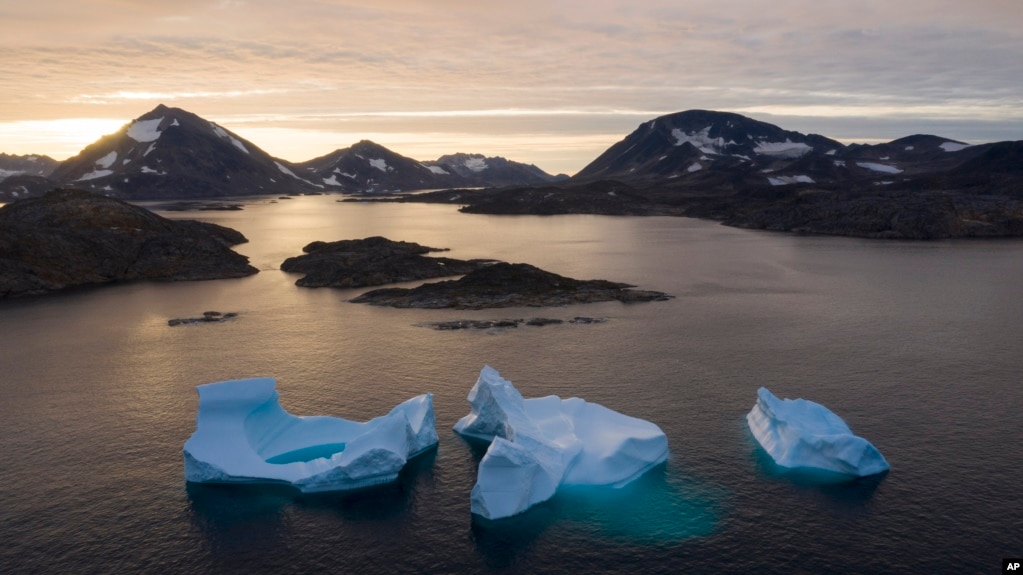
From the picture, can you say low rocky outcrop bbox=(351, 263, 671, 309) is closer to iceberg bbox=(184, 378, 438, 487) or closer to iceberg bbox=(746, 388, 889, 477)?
iceberg bbox=(184, 378, 438, 487)

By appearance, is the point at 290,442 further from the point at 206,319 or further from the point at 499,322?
the point at 206,319

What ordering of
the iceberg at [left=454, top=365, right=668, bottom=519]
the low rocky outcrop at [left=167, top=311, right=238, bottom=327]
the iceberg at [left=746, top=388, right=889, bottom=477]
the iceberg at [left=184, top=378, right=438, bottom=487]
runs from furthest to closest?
the low rocky outcrop at [left=167, top=311, right=238, bottom=327] < the iceberg at [left=184, top=378, right=438, bottom=487] < the iceberg at [left=746, top=388, right=889, bottom=477] < the iceberg at [left=454, top=365, right=668, bottom=519]

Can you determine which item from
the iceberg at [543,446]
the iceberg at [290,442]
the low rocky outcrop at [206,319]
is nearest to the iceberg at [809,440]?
the iceberg at [543,446]

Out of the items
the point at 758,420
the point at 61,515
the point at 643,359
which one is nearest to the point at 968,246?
the point at 643,359

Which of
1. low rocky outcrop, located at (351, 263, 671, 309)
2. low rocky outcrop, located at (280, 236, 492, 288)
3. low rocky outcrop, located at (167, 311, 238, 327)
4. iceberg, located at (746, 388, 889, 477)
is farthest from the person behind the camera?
low rocky outcrop, located at (280, 236, 492, 288)

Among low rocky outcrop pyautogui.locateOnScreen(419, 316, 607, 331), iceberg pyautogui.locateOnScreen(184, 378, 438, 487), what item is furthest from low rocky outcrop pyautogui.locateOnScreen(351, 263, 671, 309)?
iceberg pyautogui.locateOnScreen(184, 378, 438, 487)

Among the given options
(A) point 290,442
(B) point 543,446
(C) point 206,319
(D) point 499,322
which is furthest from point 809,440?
(C) point 206,319

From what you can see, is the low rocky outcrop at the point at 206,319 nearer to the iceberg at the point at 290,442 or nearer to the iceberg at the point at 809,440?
the iceberg at the point at 290,442
